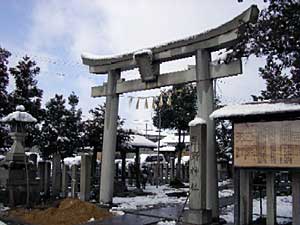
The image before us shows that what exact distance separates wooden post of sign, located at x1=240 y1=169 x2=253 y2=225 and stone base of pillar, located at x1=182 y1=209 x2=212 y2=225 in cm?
95

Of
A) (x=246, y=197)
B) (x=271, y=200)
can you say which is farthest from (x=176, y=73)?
(x=271, y=200)

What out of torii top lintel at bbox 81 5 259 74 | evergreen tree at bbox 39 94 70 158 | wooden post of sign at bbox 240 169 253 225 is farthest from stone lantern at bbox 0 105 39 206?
wooden post of sign at bbox 240 169 253 225

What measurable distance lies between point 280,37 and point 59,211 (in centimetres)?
853

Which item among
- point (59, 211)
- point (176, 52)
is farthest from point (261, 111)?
point (59, 211)

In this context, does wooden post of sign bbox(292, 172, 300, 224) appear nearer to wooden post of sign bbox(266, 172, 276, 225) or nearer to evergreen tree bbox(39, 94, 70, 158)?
wooden post of sign bbox(266, 172, 276, 225)

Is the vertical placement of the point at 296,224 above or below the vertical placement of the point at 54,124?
below

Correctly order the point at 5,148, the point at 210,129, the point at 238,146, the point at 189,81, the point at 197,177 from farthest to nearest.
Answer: the point at 5,148
the point at 189,81
the point at 210,129
the point at 197,177
the point at 238,146

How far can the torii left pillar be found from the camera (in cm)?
1504

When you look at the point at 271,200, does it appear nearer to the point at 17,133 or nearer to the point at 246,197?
the point at 246,197

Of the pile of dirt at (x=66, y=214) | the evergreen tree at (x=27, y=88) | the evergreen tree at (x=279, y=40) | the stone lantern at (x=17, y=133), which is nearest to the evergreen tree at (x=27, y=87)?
the evergreen tree at (x=27, y=88)

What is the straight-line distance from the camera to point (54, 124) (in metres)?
25.6

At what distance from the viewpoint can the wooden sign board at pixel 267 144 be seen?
8781mm

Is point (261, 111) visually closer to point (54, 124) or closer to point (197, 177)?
point (197, 177)

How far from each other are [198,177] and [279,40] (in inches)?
164
